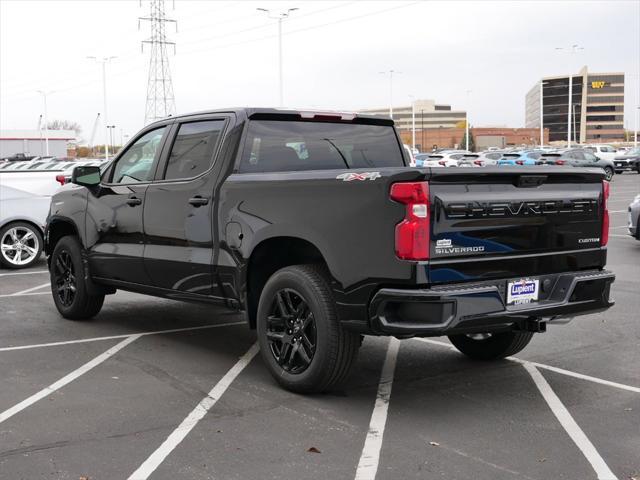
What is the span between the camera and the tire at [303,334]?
5129 mm

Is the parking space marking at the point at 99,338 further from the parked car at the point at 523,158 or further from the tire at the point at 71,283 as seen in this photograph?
the parked car at the point at 523,158

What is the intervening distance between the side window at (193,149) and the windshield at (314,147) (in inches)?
14.5

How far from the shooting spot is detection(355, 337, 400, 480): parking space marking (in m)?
4.11

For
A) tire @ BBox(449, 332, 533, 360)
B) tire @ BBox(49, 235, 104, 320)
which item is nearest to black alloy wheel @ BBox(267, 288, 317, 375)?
tire @ BBox(449, 332, 533, 360)

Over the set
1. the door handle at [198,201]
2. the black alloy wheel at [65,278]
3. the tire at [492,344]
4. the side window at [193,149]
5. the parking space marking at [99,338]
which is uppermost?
the side window at [193,149]

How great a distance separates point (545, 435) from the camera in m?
4.66

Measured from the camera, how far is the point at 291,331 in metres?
5.48

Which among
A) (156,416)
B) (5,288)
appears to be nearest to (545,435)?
(156,416)

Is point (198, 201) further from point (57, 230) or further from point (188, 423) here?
point (57, 230)

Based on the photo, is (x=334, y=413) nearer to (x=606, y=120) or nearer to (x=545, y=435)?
(x=545, y=435)

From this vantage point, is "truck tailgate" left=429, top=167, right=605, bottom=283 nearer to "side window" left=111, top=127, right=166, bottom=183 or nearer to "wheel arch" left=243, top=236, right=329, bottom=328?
"wheel arch" left=243, top=236, right=329, bottom=328

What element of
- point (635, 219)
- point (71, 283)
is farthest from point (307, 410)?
point (635, 219)

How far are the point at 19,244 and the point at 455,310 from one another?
9460mm

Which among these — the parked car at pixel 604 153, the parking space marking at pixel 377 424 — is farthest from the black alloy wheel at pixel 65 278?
the parked car at pixel 604 153
